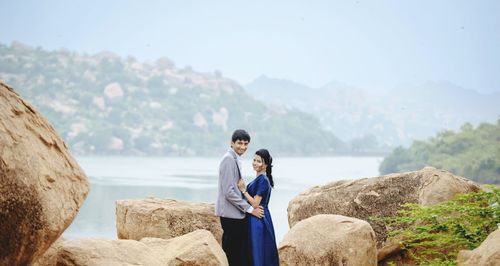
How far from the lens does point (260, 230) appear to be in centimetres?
591

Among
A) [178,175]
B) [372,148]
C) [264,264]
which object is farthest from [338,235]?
[372,148]

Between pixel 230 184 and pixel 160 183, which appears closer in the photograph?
pixel 230 184

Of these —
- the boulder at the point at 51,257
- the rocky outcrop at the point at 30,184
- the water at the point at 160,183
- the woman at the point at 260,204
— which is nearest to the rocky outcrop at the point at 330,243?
the woman at the point at 260,204

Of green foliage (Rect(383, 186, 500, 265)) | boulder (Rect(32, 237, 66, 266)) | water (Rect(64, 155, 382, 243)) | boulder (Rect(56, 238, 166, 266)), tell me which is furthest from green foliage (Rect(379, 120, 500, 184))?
boulder (Rect(32, 237, 66, 266))

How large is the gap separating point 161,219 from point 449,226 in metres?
2.58

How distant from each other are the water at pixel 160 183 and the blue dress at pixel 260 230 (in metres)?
16.4

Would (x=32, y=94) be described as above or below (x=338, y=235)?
above

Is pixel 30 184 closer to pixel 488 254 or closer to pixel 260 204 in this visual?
pixel 260 204

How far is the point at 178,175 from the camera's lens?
56.4m

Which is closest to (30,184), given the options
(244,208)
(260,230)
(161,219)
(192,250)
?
(192,250)

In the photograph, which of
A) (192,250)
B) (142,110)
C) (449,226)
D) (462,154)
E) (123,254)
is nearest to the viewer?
(123,254)

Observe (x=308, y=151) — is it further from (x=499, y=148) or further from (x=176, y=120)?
(x=499, y=148)

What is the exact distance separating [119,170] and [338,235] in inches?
2222

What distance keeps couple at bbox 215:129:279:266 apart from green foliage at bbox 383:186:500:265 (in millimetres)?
1279
